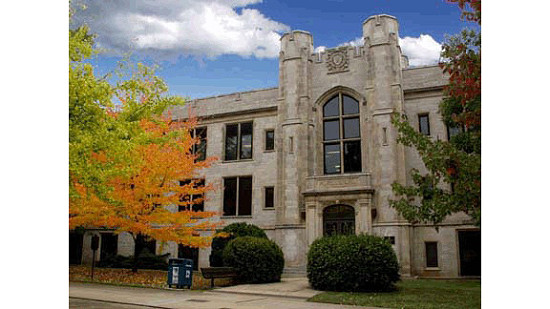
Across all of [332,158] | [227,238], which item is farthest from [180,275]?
[332,158]

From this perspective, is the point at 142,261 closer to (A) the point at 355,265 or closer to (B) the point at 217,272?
(B) the point at 217,272

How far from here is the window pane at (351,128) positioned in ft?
79.4

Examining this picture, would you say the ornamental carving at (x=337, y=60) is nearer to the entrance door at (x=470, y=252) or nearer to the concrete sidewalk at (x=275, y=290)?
the entrance door at (x=470, y=252)

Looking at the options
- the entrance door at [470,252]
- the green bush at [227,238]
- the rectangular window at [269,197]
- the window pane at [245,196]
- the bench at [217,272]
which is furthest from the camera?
the window pane at [245,196]

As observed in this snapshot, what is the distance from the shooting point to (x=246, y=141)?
26906 mm

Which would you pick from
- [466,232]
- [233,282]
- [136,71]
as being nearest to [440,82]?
[466,232]

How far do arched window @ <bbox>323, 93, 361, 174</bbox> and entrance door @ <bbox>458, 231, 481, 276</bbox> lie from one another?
6218 mm

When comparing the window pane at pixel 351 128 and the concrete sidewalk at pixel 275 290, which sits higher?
the window pane at pixel 351 128

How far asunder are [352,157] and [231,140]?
778 cm

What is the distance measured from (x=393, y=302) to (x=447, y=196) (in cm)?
354

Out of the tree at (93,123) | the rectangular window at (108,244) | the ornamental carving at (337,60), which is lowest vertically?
the rectangular window at (108,244)

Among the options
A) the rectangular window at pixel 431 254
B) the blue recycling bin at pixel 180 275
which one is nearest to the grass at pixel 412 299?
the blue recycling bin at pixel 180 275

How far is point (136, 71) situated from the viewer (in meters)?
13.5

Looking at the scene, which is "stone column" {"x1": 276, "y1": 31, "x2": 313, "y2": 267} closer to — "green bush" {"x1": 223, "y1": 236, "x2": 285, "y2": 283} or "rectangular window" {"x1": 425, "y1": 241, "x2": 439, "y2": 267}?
"green bush" {"x1": 223, "y1": 236, "x2": 285, "y2": 283}
